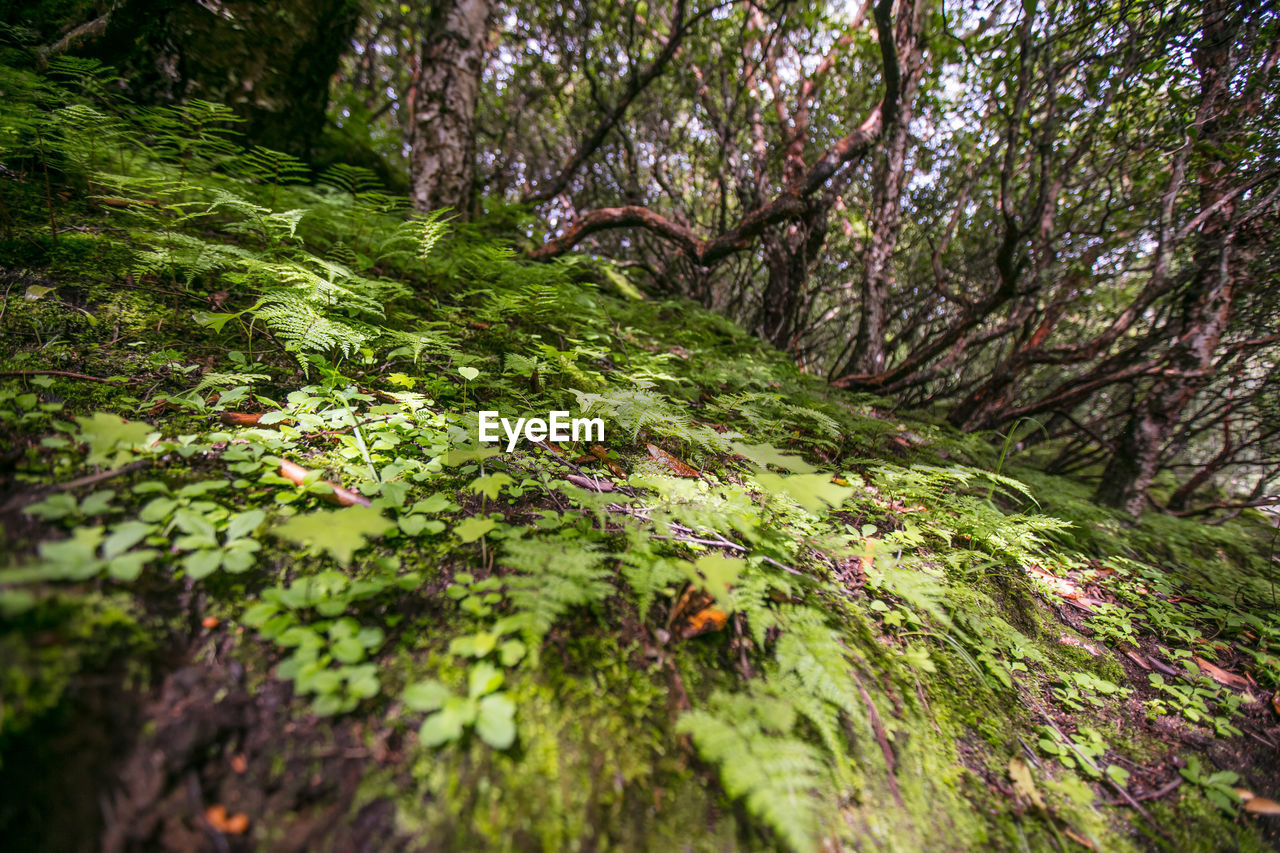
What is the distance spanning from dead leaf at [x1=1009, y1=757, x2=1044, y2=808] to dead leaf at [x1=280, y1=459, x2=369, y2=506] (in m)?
2.26

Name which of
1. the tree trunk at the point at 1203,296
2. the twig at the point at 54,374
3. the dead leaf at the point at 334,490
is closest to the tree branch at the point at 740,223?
the tree trunk at the point at 1203,296

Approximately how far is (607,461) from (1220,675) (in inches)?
126

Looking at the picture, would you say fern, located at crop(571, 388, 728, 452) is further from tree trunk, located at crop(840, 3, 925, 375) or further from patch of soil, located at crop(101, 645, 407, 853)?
tree trunk, located at crop(840, 3, 925, 375)

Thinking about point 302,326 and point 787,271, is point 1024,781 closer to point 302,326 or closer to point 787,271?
point 302,326

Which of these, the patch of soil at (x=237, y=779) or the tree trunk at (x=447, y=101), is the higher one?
the tree trunk at (x=447, y=101)

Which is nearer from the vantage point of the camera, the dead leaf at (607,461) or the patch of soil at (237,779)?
the patch of soil at (237,779)

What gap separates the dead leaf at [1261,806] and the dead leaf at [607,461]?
2479 mm

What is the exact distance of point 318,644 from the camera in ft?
3.34

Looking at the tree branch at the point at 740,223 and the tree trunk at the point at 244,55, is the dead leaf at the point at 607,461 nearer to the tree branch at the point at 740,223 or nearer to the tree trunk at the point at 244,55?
the tree branch at the point at 740,223

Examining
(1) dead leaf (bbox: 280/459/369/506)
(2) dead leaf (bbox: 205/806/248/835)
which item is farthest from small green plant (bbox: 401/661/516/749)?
(1) dead leaf (bbox: 280/459/369/506)

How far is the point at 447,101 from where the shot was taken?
13.0 feet

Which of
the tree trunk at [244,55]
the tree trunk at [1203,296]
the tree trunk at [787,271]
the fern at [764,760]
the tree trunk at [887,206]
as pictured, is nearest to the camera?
the fern at [764,760]

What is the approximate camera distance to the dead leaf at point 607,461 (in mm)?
2117

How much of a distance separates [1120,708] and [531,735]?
2.40 m
